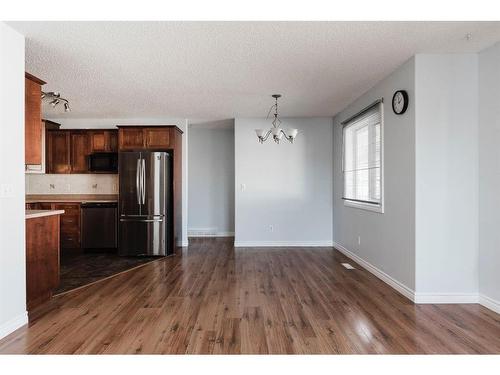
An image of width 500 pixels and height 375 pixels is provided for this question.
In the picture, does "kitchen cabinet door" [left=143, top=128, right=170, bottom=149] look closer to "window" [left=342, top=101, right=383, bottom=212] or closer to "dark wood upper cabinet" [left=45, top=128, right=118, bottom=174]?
"dark wood upper cabinet" [left=45, top=128, right=118, bottom=174]

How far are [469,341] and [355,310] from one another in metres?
0.89

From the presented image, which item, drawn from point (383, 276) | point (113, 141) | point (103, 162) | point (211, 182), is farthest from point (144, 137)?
point (383, 276)

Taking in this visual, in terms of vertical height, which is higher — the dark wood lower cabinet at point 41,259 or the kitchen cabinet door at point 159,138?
the kitchen cabinet door at point 159,138

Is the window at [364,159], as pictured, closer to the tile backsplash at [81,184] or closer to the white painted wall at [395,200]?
the white painted wall at [395,200]

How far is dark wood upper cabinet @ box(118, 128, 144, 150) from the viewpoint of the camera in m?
5.74

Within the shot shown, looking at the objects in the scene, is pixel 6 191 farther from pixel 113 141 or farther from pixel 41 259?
pixel 113 141

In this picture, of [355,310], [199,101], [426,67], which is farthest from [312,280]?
[199,101]

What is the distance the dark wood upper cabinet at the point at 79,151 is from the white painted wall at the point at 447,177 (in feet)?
18.0

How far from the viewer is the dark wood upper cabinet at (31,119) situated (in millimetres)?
3193

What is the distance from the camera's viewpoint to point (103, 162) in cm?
618

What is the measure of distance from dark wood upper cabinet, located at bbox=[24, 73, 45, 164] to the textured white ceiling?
300 mm

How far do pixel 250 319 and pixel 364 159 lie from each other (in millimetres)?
3017

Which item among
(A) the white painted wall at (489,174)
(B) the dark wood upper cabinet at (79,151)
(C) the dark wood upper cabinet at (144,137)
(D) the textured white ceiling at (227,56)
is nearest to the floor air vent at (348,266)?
(A) the white painted wall at (489,174)
